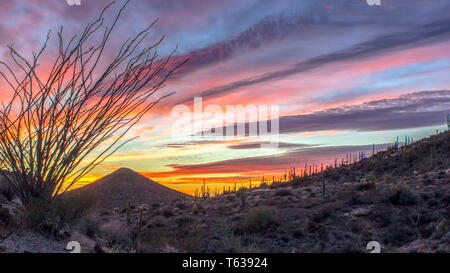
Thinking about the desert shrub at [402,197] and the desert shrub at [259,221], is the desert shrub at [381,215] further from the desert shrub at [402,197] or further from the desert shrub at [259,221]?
the desert shrub at [259,221]

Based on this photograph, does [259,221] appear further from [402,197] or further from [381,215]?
[402,197]

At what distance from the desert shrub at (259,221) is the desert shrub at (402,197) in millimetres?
7806

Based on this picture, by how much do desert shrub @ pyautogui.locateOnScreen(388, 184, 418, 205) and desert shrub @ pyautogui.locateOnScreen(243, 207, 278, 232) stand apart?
25.6ft

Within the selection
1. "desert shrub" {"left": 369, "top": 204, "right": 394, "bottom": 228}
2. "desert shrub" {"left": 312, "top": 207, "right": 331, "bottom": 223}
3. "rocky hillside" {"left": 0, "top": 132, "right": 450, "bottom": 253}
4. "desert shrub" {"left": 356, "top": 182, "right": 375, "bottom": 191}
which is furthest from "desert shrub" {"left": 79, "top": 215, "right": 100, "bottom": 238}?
"desert shrub" {"left": 356, "top": 182, "right": 375, "bottom": 191}

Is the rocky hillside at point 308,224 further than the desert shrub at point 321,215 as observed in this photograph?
No

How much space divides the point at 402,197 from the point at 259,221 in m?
9.25

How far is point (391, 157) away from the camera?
4303 centimetres

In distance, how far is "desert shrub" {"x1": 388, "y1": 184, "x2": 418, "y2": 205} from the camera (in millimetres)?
20288

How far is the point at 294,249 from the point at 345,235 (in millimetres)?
3451

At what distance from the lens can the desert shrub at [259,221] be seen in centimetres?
1858

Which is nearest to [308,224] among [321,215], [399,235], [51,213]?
[321,215]

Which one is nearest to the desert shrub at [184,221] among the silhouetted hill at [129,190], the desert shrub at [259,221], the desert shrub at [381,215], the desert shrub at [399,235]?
the desert shrub at [259,221]

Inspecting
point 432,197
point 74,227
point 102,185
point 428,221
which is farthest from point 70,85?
point 102,185

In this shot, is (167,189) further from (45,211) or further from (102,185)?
(45,211)
